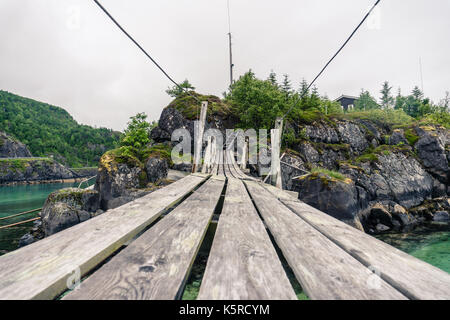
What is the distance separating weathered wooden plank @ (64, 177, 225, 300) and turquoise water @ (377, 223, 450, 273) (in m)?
10.6

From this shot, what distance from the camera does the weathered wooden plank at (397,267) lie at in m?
0.88

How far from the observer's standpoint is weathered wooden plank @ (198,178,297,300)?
828 millimetres

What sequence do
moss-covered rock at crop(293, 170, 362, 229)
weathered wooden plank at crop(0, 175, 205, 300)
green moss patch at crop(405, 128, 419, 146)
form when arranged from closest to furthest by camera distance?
1. weathered wooden plank at crop(0, 175, 205, 300)
2. moss-covered rock at crop(293, 170, 362, 229)
3. green moss patch at crop(405, 128, 419, 146)

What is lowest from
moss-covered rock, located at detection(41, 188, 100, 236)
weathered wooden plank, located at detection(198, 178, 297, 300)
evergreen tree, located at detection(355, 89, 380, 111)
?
moss-covered rock, located at detection(41, 188, 100, 236)

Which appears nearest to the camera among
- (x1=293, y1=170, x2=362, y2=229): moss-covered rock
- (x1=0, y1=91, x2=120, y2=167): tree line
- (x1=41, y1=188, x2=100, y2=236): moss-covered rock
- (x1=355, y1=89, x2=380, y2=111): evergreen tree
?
(x1=293, y1=170, x2=362, y2=229): moss-covered rock

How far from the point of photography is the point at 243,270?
3.32 ft

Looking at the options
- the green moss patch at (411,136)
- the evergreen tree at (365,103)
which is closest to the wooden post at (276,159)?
the green moss patch at (411,136)

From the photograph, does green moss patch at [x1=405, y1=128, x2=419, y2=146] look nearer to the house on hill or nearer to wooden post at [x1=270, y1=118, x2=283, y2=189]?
wooden post at [x1=270, y1=118, x2=283, y2=189]

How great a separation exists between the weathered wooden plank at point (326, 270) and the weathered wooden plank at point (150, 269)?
0.57 m

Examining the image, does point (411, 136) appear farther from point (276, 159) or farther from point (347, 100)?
point (347, 100)

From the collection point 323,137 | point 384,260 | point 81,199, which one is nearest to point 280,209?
point 384,260

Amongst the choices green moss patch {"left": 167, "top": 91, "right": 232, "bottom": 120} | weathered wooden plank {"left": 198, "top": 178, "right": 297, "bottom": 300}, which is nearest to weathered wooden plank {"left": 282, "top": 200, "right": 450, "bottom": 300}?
weathered wooden plank {"left": 198, "top": 178, "right": 297, "bottom": 300}

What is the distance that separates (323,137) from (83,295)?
2258 centimetres
